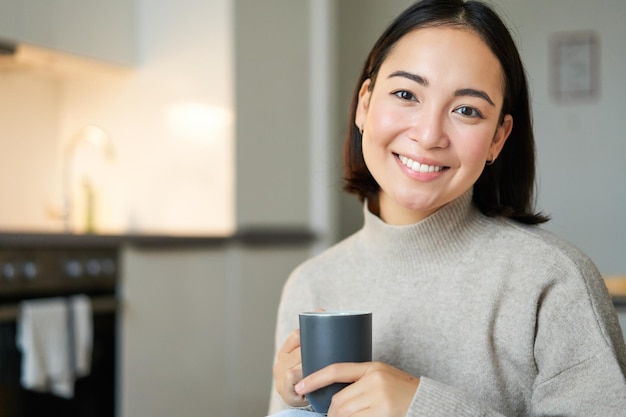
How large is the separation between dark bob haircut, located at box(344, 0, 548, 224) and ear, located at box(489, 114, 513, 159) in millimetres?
11

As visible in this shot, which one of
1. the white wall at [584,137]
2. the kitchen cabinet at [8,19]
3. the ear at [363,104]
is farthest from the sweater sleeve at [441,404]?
the white wall at [584,137]

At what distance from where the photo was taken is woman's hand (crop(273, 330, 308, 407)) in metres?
0.85

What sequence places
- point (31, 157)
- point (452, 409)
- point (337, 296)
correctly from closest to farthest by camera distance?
point (452, 409), point (337, 296), point (31, 157)

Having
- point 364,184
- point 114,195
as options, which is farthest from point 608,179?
point 364,184

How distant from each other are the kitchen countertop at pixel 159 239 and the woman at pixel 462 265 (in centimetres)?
160

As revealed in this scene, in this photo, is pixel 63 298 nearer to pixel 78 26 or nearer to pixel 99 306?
pixel 99 306

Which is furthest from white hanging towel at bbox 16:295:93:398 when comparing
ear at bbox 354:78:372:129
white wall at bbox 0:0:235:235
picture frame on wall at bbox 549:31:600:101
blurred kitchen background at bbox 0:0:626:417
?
picture frame on wall at bbox 549:31:600:101

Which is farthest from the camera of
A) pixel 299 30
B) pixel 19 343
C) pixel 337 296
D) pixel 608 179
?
pixel 608 179

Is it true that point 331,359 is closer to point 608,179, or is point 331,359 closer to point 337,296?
point 337,296

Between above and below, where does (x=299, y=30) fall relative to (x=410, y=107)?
above

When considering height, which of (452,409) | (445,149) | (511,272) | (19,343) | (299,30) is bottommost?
(19,343)

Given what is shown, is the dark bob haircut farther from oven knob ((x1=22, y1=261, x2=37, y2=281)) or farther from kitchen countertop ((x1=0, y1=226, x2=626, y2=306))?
oven knob ((x1=22, y1=261, x2=37, y2=281))

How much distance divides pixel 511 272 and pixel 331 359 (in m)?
0.26

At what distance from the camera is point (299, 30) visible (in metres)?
3.69
